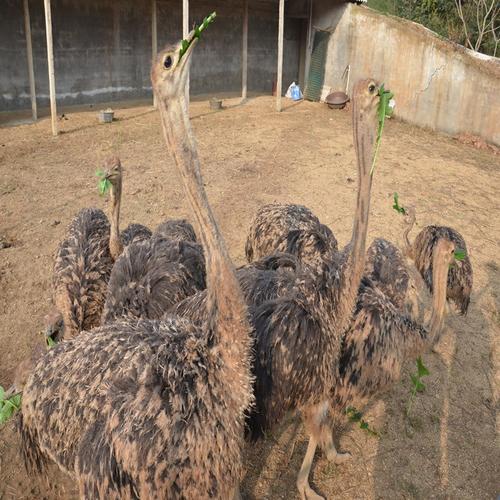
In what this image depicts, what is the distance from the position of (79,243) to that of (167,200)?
11.2 ft

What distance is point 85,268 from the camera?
4207 millimetres

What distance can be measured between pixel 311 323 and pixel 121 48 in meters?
13.7

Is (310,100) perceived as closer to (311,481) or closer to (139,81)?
(139,81)

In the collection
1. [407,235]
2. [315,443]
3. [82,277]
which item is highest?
[82,277]

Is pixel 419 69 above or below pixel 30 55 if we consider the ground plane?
below

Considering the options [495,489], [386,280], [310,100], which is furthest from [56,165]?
[310,100]

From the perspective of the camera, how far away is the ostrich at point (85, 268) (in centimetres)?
399

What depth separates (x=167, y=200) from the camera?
7809 millimetres

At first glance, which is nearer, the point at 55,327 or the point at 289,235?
the point at 55,327

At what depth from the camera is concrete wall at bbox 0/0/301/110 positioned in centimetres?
1281

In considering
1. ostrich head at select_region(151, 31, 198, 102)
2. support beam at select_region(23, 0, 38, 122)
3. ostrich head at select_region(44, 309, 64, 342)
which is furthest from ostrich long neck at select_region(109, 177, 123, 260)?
support beam at select_region(23, 0, 38, 122)

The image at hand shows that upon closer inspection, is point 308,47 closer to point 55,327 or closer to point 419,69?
point 419,69

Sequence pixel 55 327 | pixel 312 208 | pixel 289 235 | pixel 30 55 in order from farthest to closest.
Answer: pixel 30 55 → pixel 312 208 → pixel 289 235 → pixel 55 327

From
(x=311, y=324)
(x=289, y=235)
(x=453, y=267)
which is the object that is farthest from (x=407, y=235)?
(x=311, y=324)
